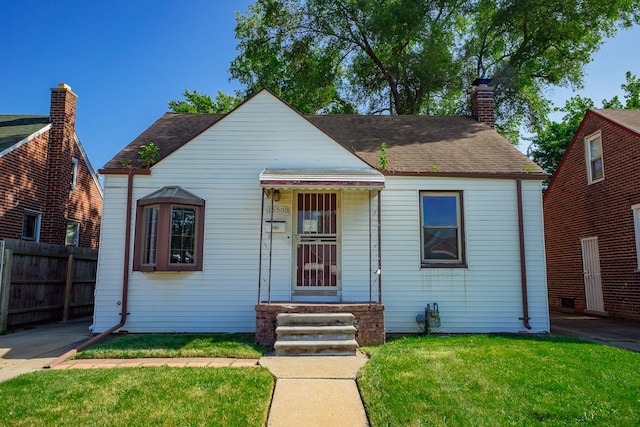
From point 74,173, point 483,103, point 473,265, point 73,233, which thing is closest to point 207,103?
A: point 74,173

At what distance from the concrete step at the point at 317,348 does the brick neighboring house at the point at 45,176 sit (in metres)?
9.62

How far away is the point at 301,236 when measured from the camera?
8594 mm

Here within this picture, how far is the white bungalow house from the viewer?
825 cm

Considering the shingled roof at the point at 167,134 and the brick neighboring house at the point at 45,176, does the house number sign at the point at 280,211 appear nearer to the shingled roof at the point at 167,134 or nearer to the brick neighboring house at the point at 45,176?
the shingled roof at the point at 167,134

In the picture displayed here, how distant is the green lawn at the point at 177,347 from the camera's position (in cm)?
634

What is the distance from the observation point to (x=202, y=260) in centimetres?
831

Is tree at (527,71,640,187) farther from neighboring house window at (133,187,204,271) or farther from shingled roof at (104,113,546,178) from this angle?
neighboring house window at (133,187,204,271)

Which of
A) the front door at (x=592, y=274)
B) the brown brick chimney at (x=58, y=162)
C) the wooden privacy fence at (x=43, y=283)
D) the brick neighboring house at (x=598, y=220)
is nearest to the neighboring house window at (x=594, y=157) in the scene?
the brick neighboring house at (x=598, y=220)

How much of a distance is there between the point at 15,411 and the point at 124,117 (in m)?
15.7

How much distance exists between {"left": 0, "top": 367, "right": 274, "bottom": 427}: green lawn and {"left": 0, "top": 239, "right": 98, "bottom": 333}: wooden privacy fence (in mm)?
4690

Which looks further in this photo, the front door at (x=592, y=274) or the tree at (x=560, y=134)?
the tree at (x=560, y=134)

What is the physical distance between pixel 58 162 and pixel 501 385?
14.1 metres

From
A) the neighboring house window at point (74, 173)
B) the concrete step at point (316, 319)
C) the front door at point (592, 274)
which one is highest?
the neighboring house window at point (74, 173)

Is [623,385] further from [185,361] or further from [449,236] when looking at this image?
[185,361]
